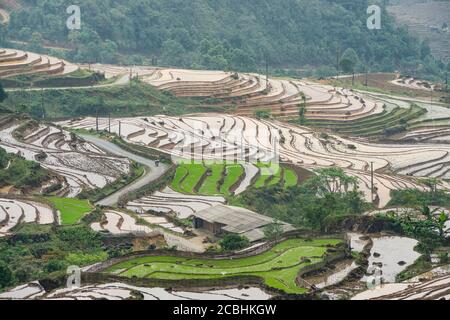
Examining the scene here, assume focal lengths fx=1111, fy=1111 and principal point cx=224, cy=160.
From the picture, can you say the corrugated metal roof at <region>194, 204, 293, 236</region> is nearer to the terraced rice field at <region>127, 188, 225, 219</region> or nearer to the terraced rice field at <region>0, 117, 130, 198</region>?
the terraced rice field at <region>127, 188, 225, 219</region>

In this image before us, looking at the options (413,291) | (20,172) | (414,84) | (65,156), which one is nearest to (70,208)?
(20,172)

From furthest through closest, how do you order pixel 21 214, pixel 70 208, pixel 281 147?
pixel 281 147 → pixel 70 208 → pixel 21 214

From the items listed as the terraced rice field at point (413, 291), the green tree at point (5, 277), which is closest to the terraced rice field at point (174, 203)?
the green tree at point (5, 277)

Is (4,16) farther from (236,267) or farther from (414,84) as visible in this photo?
(236,267)

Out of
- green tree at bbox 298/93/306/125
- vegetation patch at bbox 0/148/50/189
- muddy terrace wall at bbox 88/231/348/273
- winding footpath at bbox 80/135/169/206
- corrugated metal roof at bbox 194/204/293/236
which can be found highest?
muddy terrace wall at bbox 88/231/348/273

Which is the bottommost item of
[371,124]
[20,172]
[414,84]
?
[414,84]

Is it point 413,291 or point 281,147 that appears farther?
point 281,147

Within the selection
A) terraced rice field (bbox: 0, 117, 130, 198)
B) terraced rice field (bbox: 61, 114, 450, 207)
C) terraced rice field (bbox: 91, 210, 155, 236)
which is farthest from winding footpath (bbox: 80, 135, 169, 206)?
terraced rice field (bbox: 91, 210, 155, 236)

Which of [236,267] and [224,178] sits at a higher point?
[236,267]
